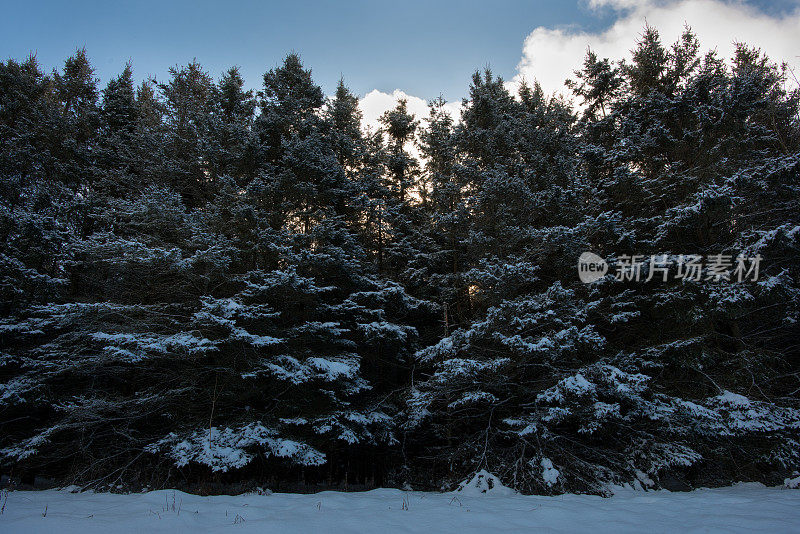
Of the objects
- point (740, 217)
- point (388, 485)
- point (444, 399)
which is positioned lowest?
point (388, 485)

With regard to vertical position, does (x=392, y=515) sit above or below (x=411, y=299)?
below

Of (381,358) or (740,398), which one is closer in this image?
(740,398)

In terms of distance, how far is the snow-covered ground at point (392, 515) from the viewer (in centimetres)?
407

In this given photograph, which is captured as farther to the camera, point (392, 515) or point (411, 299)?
point (411, 299)

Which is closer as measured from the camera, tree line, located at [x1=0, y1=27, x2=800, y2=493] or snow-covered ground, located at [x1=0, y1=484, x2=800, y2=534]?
snow-covered ground, located at [x1=0, y1=484, x2=800, y2=534]

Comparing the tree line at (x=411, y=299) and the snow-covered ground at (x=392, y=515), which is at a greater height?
the tree line at (x=411, y=299)

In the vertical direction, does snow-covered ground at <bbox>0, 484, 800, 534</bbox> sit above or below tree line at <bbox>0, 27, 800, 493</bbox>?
below

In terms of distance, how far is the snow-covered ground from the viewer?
4.07 meters

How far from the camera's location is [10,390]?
9.10 meters

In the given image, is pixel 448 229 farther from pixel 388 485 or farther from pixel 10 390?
pixel 10 390

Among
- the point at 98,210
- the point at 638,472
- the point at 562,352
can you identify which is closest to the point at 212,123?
the point at 98,210

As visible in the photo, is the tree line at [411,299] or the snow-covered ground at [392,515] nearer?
the snow-covered ground at [392,515]

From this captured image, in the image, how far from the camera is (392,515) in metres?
5.04

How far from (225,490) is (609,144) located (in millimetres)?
15963
